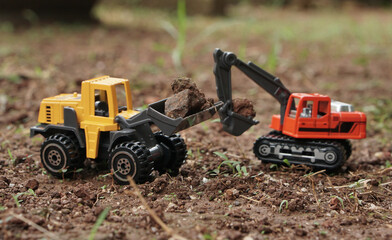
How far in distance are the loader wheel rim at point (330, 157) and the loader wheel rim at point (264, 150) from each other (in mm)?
524

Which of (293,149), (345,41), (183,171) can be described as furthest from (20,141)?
(345,41)

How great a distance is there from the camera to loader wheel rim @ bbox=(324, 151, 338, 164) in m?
4.20

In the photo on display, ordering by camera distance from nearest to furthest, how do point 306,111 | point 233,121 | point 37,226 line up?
1. point 37,226
2. point 233,121
3. point 306,111

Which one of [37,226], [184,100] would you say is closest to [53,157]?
[37,226]

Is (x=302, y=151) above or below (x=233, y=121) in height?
below

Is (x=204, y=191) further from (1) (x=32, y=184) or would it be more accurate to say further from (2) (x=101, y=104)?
(1) (x=32, y=184)

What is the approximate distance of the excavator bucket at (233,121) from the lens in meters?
4.18

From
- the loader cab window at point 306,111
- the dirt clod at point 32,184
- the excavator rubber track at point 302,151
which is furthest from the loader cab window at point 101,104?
the loader cab window at point 306,111

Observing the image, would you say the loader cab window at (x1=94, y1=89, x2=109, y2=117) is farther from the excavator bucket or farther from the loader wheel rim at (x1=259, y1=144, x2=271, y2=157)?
the loader wheel rim at (x1=259, y1=144, x2=271, y2=157)

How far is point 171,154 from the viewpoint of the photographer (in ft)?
13.2

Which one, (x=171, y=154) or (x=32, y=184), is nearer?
(x=32, y=184)

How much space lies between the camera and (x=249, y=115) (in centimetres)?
425

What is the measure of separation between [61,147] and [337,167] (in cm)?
245

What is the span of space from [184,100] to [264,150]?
3.89 ft
